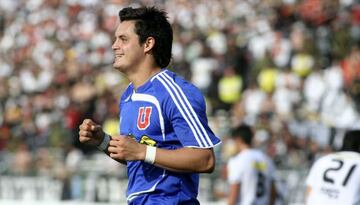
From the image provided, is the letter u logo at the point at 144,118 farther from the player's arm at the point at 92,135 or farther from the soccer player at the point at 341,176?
the soccer player at the point at 341,176

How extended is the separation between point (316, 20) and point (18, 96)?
6.81 m

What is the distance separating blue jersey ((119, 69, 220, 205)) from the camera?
520cm

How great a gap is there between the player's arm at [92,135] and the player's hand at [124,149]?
0.19m

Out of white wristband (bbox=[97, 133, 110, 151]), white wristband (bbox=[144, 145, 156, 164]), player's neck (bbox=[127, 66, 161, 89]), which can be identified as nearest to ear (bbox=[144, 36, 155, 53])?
player's neck (bbox=[127, 66, 161, 89])

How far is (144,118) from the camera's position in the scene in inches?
211

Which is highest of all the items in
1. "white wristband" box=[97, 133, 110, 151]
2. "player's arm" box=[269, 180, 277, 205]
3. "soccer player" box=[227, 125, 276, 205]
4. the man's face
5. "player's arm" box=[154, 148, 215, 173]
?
the man's face

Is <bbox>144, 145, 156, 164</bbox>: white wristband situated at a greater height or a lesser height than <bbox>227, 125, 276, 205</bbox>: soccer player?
greater

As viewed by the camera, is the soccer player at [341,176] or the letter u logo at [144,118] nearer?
the letter u logo at [144,118]

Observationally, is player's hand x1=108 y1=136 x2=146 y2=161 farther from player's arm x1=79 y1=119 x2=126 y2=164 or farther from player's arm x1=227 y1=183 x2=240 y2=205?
player's arm x1=227 y1=183 x2=240 y2=205

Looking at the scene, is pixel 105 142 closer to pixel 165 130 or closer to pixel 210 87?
pixel 165 130

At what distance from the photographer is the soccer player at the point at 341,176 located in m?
7.81

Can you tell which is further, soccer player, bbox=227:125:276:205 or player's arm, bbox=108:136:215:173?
soccer player, bbox=227:125:276:205

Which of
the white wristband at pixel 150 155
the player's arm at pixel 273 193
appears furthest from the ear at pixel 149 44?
the player's arm at pixel 273 193

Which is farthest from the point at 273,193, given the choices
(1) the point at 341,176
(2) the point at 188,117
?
(2) the point at 188,117
